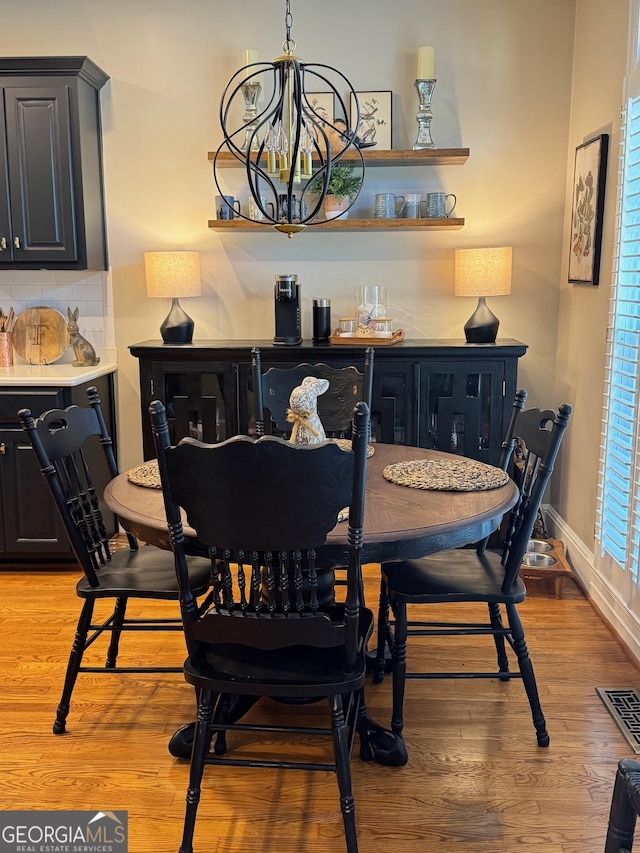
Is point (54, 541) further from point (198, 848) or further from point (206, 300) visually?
point (198, 848)

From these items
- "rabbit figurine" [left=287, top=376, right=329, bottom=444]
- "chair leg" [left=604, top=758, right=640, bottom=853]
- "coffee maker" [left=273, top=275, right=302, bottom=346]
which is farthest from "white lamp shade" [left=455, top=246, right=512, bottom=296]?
"chair leg" [left=604, top=758, right=640, bottom=853]

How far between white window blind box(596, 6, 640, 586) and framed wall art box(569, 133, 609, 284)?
33 cm

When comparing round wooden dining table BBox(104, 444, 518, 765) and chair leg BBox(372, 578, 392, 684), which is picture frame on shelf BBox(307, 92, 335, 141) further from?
chair leg BBox(372, 578, 392, 684)

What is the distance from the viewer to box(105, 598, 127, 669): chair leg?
8.69 feet

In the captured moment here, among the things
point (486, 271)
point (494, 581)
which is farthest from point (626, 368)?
point (494, 581)

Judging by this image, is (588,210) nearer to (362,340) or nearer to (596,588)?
(362,340)

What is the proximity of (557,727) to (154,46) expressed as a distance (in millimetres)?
3707

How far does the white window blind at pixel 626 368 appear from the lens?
9.36 feet

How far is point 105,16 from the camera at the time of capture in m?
3.95

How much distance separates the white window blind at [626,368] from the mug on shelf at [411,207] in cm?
114

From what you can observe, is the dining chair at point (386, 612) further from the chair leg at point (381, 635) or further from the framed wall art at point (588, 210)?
the framed wall art at point (588, 210)

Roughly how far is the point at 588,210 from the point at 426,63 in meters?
1.11

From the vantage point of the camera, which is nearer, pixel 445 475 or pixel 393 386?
pixel 445 475

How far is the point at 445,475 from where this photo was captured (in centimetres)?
237
